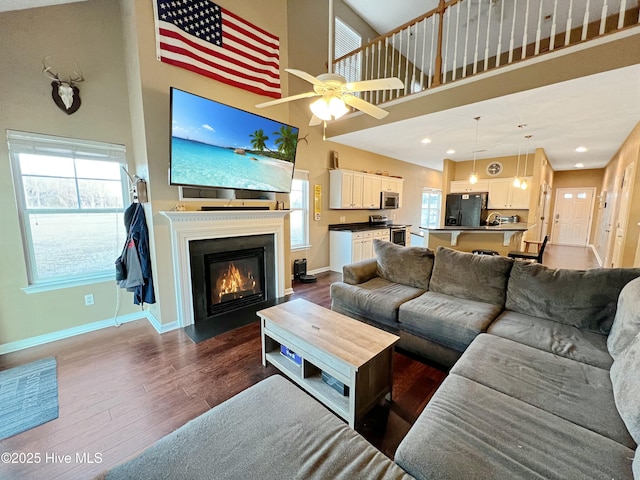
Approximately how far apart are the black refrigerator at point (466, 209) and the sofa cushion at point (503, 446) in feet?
21.2

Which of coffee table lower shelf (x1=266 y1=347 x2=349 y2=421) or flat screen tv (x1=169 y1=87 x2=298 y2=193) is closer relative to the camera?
coffee table lower shelf (x1=266 y1=347 x2=349 y2=421)

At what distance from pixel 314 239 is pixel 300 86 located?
2.85 metres

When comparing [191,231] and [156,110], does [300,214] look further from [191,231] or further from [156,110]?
[156,110]

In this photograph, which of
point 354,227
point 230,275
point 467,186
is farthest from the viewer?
point 467,186

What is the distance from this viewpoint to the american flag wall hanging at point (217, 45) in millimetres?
2703

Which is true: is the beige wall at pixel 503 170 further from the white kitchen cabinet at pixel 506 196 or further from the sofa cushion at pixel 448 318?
the sofa cushion at pixel 448 318

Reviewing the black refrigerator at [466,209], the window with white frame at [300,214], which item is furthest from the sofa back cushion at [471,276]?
the black refrigerator at [466,209]

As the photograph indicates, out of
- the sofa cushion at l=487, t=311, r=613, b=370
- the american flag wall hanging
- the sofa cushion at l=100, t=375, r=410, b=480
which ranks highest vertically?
the american flag wall hanging

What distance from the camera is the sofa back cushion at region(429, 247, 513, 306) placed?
2.48 meters

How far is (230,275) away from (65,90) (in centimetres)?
252

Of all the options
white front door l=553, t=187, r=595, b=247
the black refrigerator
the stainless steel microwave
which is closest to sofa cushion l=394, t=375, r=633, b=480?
the stainless steel microwave

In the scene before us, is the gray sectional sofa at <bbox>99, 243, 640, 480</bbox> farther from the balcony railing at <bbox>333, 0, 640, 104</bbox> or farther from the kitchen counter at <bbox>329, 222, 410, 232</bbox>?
the kitchen counter at <bbox>329, 222, 410, 232</bbox>

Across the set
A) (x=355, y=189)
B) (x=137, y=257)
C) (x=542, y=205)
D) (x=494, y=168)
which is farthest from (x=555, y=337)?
(x=542, y=205)

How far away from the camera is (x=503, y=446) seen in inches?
40.9
